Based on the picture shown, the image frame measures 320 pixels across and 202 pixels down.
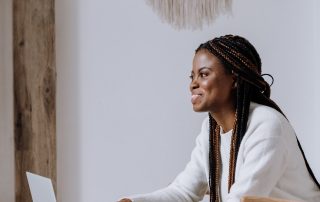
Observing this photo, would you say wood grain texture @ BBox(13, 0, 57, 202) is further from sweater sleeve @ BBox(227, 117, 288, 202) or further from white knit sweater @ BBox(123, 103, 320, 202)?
sweater sleeve @ BBox(227, 117, 288, 202)

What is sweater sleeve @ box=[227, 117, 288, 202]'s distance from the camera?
1224 millimetres

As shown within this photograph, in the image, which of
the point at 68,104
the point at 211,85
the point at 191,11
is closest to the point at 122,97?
the point at 68,104

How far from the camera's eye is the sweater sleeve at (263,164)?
1224 millimetres

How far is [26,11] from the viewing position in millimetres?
2396

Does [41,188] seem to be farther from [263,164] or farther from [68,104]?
[68,104]

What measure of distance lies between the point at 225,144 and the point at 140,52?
1.09m

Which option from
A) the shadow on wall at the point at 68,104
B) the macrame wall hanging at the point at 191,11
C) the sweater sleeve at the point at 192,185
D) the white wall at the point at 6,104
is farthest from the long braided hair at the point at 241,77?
the white wall at the point at 6,104

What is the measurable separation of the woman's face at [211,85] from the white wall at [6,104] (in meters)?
1.34

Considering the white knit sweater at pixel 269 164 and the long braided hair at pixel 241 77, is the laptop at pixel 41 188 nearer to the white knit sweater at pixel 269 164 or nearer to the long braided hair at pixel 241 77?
the white knit sweater at pixel 269 164

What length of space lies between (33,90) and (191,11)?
860mm

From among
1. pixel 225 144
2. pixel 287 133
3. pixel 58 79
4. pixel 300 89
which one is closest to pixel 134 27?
pixel 58 79

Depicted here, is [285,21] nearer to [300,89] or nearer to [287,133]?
[300,89]

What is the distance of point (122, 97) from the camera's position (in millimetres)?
2424

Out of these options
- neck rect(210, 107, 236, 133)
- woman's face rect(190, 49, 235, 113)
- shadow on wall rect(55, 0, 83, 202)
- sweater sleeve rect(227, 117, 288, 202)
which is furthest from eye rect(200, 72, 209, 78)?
shadow on wall rect(55, 0, 83, 202)
